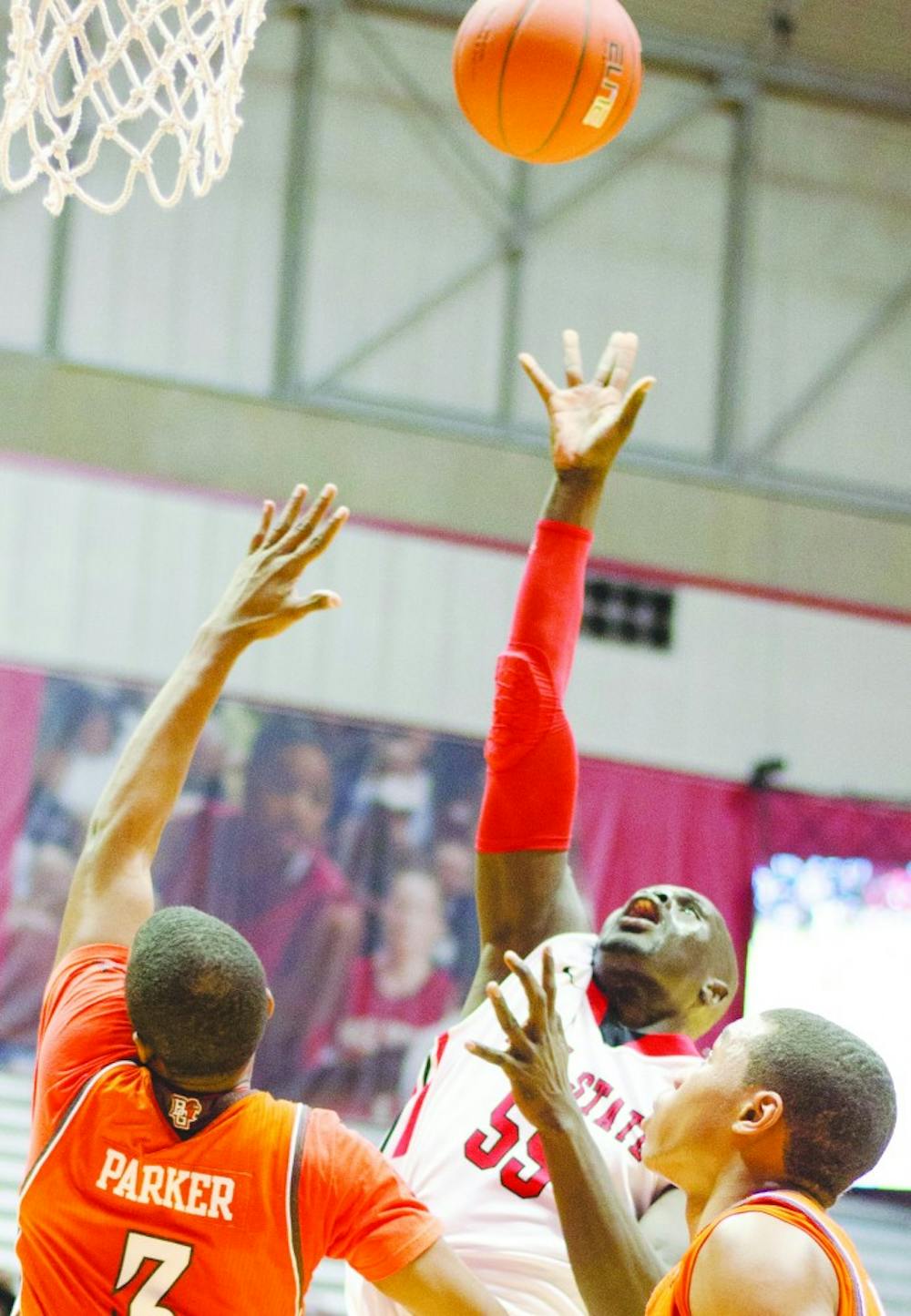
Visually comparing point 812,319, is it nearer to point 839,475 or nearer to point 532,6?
point 839,475

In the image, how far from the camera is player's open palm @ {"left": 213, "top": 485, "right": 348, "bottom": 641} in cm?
368

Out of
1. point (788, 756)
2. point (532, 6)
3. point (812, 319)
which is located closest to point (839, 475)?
point (812, 319)

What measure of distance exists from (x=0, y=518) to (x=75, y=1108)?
310 inches

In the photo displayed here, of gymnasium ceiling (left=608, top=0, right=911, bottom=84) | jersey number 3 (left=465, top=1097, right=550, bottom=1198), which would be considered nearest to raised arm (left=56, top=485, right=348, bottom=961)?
jersey number 3 (left=465, top=1097, right=550, bottom=1198)

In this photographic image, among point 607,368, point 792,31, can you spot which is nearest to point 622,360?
point 607,368

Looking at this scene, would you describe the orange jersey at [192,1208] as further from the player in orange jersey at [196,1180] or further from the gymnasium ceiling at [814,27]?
the gymnasium ceiling at [814,27]

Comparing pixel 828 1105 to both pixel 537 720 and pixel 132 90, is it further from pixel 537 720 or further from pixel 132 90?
pixel 132 90

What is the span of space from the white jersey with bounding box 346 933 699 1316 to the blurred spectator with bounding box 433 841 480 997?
584 centimetres

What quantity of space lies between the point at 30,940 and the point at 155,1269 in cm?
666

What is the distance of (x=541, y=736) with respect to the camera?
155 inches

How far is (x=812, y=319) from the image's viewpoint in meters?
12.3

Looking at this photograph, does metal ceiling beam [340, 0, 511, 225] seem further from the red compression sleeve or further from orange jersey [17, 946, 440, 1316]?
orange jersey [17, 946, 440, 1316]

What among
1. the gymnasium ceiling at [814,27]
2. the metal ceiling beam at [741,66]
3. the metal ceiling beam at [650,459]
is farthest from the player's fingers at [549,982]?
the gymnasium ceiling at [814,27]

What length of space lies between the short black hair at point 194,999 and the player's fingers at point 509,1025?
39 centimetres
